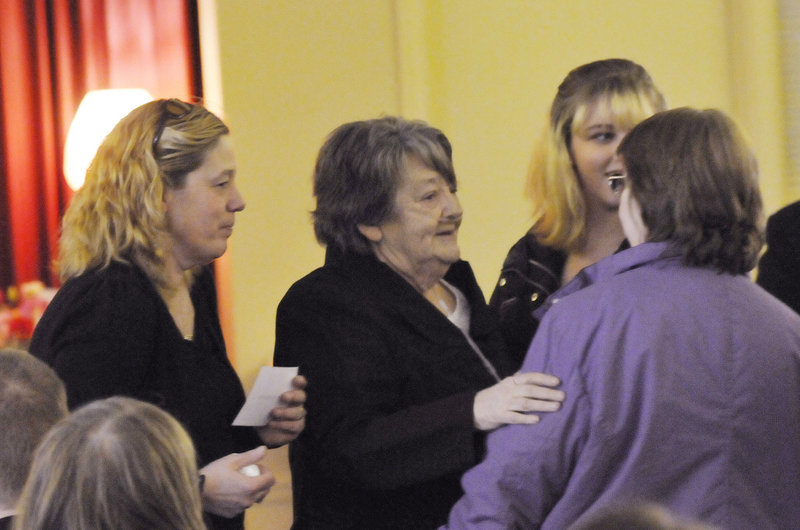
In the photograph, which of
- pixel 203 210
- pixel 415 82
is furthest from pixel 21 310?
pixel 203 210

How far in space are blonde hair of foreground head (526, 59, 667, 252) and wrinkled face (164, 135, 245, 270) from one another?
2.86ft

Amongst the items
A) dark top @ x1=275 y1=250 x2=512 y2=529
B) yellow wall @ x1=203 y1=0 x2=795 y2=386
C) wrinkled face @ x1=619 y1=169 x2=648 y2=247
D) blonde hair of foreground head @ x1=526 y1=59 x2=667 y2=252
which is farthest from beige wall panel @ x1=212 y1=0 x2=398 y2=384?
wrinkled face @ x1=619 y1=169 x2=648 y2=247

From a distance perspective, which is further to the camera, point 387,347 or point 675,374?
point 387,347

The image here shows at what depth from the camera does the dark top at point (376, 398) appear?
209 cm

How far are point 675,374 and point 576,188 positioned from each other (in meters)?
1.14

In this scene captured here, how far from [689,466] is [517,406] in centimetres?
30

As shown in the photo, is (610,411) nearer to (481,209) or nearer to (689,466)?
(689,466)

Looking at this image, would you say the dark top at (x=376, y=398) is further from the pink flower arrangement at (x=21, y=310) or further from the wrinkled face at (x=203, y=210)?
the pink flower arrangement at (x=21, y=310)

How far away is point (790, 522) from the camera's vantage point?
5.88 feet

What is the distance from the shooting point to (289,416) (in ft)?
7.49

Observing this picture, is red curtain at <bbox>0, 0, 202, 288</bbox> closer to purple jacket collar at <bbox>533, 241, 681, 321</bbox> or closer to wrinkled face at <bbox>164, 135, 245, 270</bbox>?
wrinkled face at <bbox>164, 135, 245, 270</bbox>

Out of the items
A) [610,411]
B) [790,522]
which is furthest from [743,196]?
[790,522]

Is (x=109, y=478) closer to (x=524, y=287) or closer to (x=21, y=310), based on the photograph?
(x=524, y=287)

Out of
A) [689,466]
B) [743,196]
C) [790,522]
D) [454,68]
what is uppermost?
[454,68]
